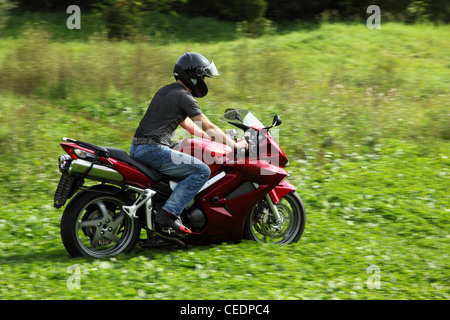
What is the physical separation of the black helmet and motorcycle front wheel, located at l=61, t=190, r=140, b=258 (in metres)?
1.44

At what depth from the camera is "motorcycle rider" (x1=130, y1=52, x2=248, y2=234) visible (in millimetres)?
6348

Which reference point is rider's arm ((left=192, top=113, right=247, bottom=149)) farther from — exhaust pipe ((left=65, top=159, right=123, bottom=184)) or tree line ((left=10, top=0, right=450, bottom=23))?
tree line ((left=10, top=0, right=450, bottom=23))

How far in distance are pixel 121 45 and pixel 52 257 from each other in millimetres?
10933

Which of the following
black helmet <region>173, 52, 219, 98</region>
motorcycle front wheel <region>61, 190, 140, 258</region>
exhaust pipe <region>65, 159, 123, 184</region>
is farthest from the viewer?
black helmet <region>173, 52, 219, 98</region>

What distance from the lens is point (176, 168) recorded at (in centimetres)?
638

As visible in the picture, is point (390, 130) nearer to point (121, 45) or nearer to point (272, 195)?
point (272, 195)

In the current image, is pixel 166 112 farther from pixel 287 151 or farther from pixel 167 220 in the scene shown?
pixel 287 151

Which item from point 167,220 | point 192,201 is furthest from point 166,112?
point 167,220

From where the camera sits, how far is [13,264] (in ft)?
20.2

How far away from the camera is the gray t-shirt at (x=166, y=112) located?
6.34 meters

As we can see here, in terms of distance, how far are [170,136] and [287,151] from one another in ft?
14.0

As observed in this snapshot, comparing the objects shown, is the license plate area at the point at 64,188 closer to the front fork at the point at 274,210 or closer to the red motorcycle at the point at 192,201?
the red motorcycle at the point at 192,201

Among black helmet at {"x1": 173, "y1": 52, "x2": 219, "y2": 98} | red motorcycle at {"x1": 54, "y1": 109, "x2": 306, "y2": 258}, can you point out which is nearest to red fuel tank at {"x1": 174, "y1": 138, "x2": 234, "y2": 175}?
red motorcycle at {"x1": 54, "y1": 109, "x2": 306, "y2": 258}
